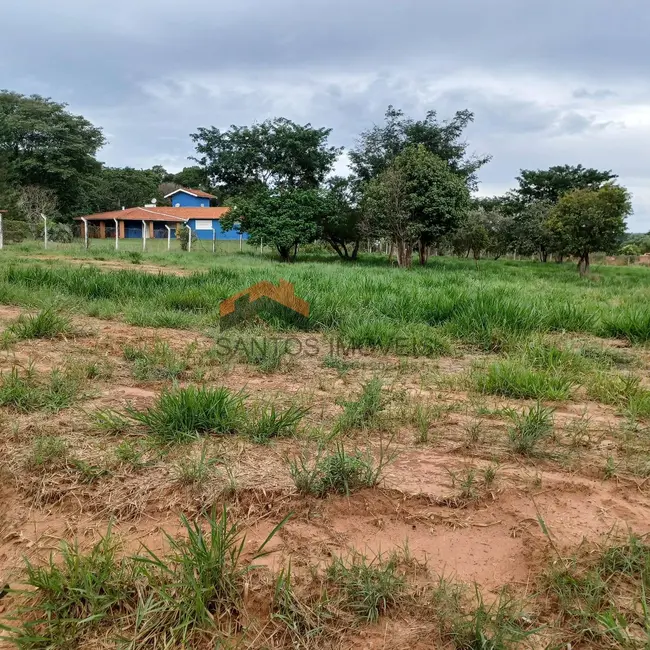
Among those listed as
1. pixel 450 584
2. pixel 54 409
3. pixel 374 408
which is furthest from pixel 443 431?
pixel 54 409

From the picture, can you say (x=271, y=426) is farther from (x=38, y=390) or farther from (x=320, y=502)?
(x=38, y=390)

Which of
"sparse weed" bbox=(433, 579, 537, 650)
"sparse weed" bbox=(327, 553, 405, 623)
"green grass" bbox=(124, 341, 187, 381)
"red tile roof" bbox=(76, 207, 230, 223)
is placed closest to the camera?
"sparse weed" bbox=(433, 579, 537, 650)

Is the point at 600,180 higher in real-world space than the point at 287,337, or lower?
higher

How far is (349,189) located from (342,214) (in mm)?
1736

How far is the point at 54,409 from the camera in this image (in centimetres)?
245

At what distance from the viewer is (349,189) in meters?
21.3

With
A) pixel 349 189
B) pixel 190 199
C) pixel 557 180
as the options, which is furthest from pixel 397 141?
pixel 190 199

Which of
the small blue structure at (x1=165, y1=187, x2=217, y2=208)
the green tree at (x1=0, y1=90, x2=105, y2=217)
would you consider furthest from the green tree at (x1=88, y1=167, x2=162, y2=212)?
the green tree at (x1=0, y1=90, x2=105, y2=217)

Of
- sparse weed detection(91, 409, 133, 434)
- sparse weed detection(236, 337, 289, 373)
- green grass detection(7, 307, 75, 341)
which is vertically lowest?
sparse weed detection(91, 409, 133, 434)

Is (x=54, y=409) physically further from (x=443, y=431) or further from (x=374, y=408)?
(x=443, y=431)

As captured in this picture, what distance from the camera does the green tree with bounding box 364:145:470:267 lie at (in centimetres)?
1672

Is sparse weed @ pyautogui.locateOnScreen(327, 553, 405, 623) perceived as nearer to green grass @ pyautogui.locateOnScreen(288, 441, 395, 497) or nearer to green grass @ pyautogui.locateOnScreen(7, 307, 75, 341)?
green grass @ pyautogui.locateOnScreen(288, 441, 395, 497)

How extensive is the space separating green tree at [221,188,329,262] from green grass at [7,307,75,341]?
15663 millimetres

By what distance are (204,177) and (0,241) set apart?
9857 millimetres
